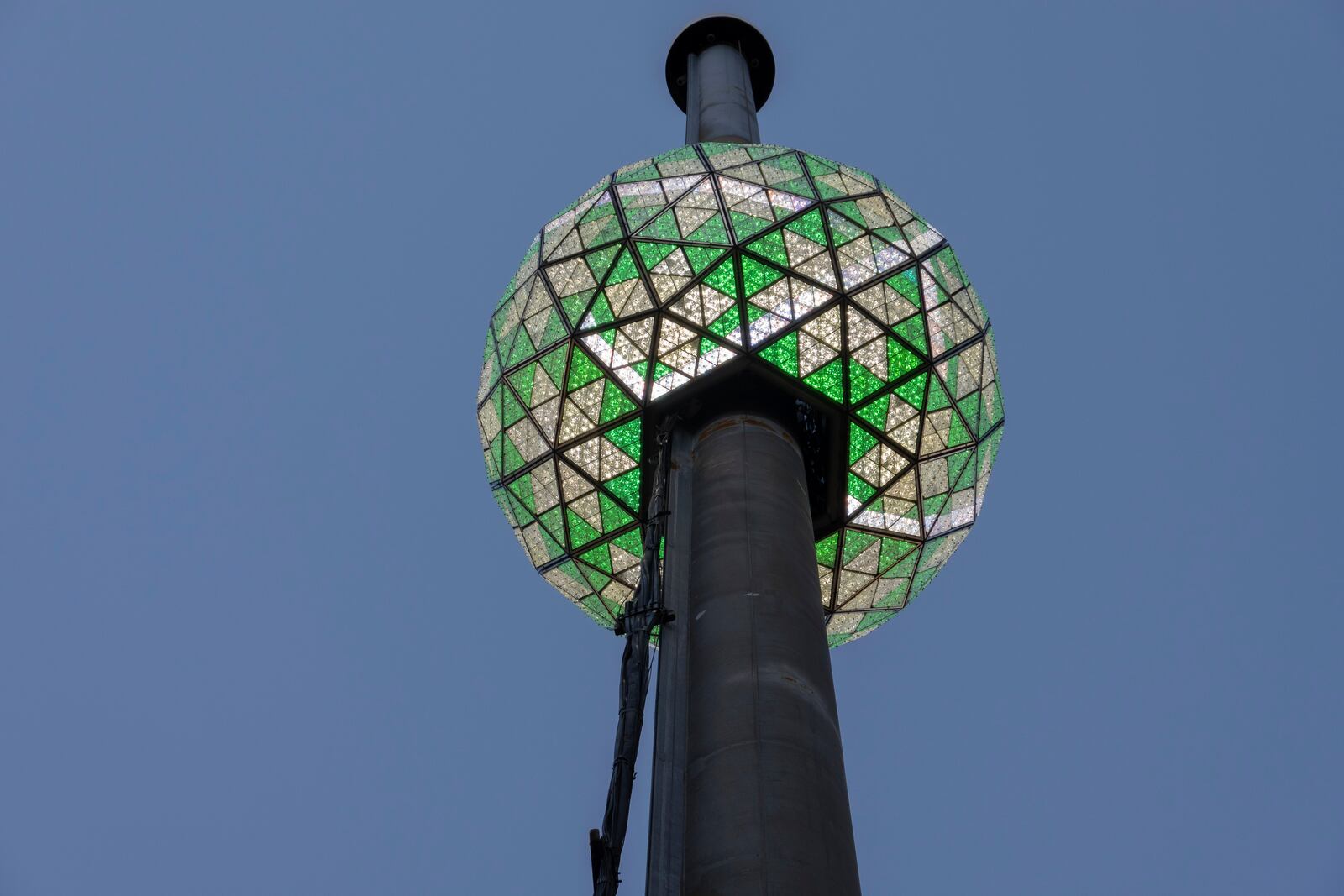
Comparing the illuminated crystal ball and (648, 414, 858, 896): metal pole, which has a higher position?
the illuminated crystal ball

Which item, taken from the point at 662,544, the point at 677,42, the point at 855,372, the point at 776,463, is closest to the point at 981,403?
the point at 855,372

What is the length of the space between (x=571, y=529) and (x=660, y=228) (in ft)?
18.7

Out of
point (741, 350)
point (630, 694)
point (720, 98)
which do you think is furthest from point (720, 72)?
point (630, 694)

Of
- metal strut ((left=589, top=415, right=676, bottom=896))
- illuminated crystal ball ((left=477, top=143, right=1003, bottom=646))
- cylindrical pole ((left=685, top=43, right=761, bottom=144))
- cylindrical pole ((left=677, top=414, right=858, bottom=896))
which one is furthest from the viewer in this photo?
cylindrical pole ((left=685, top=43, right=761, bottom=144))

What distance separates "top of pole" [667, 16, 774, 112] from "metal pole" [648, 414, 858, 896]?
20503mm

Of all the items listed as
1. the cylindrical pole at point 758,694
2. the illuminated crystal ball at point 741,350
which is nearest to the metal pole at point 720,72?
the illuminated crystal ball at point 741,350

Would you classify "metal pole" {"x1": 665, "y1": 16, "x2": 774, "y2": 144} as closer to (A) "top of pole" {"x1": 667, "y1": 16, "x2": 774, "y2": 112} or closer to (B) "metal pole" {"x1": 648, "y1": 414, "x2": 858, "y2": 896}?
(A) "top of pole" {"x1": 667, "y1": 16, "x2": 774, "y2": 112}

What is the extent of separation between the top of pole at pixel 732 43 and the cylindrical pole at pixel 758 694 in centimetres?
2031

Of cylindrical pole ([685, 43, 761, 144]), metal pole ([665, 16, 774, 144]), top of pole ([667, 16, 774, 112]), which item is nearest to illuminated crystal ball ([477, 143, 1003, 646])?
cylindrical pole ([685, 43, 761, 144])

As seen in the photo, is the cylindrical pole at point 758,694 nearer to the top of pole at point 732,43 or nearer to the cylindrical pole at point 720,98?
the cylindrical pole at point 720,98

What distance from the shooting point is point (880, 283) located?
69.5 feet

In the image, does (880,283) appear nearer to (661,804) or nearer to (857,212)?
(857,212)

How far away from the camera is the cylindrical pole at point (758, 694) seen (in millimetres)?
13531

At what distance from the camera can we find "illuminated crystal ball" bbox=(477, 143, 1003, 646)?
20.6 meters
